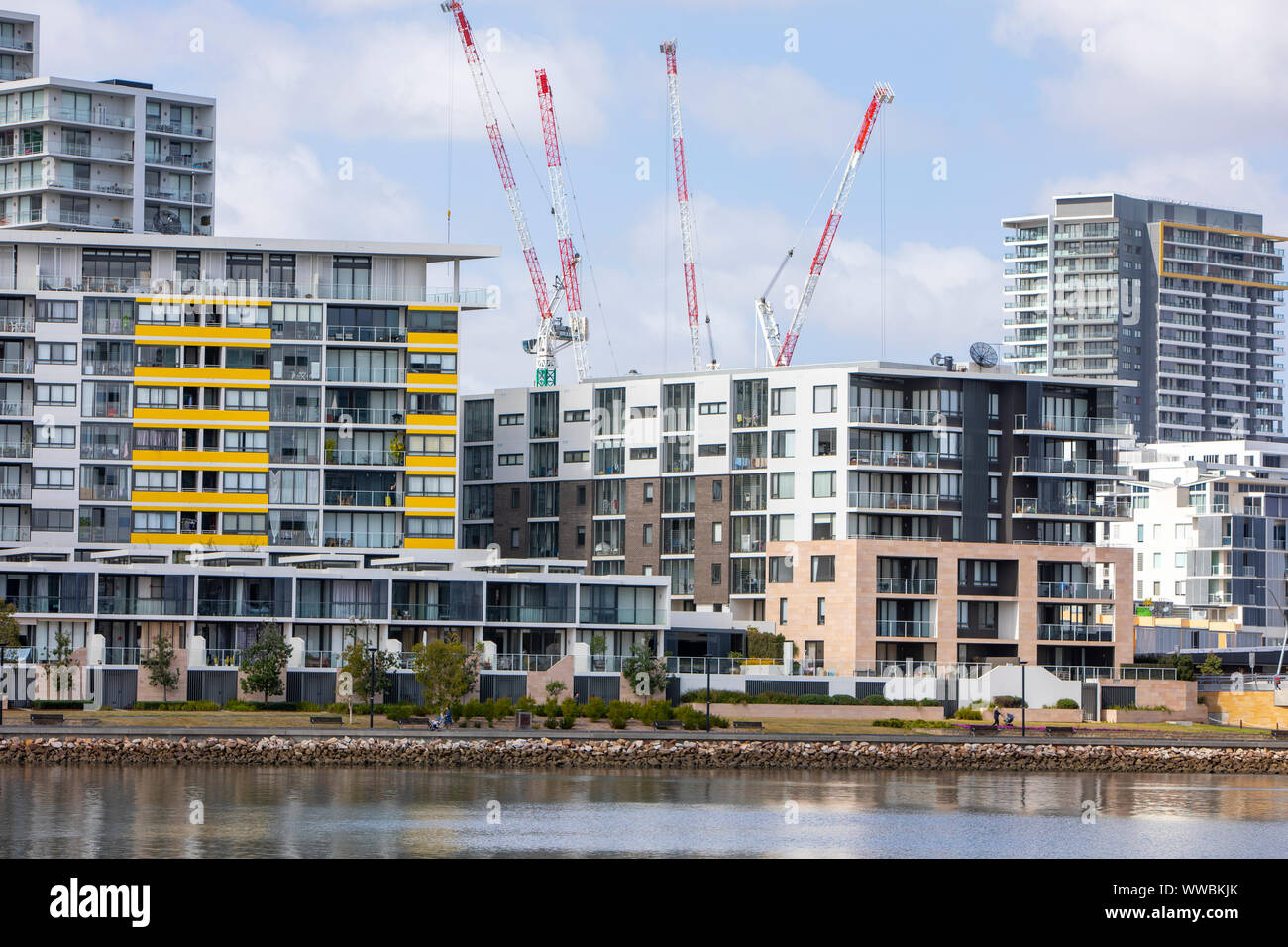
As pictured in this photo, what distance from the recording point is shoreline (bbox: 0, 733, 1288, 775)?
291 feet

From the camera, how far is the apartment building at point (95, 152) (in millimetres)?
180875

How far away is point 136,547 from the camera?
12862 cm

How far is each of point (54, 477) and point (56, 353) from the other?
9535 mm

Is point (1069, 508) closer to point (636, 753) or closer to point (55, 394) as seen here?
point (636, 753)

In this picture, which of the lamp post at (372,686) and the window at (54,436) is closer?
the lamp post at (372,686)

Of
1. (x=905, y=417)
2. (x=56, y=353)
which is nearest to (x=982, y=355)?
(x=905, y=417)

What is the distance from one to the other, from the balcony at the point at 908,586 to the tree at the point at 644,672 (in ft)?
70.1

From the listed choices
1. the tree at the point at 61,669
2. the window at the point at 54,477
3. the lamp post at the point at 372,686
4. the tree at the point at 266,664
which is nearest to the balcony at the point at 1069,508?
the lamp post at the point at 372,686

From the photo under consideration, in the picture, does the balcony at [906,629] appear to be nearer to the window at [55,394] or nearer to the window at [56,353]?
the window at [55,394]

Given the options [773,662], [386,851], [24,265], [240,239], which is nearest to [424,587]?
[773,662]

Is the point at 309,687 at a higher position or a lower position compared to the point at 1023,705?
higher

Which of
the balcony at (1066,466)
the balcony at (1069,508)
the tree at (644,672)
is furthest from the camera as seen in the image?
the balcony at (1066,466)

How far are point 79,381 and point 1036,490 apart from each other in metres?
73.9

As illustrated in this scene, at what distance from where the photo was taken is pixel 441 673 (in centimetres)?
10700
